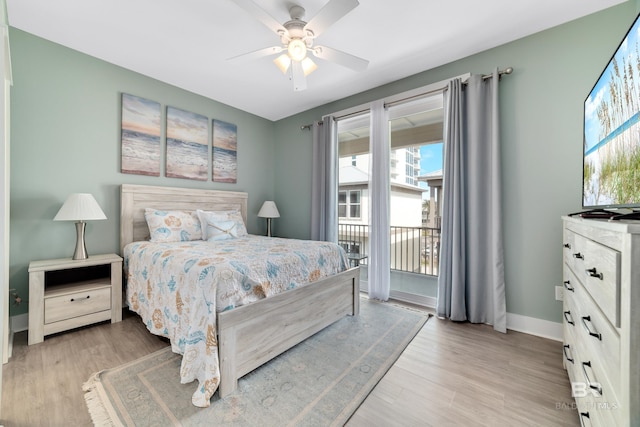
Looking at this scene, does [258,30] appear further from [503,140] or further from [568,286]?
[568,286]

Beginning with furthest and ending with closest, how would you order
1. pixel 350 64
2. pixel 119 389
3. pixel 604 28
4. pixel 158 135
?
pixel 158 135
pixel 350 64
pixel 604 28
pixel 119 389

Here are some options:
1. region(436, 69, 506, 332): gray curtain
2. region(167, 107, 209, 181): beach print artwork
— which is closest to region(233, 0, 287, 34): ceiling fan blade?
region(436, 69, 506, 332): gray curtain

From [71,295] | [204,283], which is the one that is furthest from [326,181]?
[71,295]

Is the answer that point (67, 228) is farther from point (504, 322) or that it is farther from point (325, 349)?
point (504, 322)

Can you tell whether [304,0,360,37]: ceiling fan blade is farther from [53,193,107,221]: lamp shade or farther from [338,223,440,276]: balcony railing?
[338,223,440,276]: balcony railing

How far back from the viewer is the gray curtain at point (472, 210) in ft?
7.97

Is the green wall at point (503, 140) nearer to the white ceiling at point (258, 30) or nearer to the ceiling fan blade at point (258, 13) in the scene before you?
the white ceiling at point (258, 30)

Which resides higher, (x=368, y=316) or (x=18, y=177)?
(x=18, y=177)

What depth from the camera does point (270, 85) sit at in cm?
332

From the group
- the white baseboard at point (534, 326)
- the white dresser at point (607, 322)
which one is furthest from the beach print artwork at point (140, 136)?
the white baseboard at point (534, 326)

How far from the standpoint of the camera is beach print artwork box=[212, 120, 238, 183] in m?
3.79

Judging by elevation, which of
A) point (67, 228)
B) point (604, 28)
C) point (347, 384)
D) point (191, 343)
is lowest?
point (347, 384)

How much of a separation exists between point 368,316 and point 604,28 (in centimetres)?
319

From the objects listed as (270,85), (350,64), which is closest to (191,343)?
(350,64)
